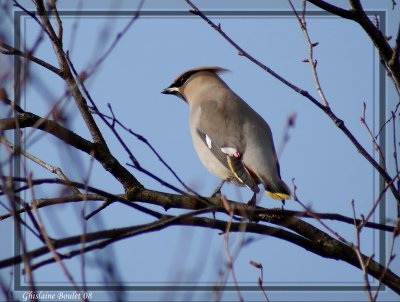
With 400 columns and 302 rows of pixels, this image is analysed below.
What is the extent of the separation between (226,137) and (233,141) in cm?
6

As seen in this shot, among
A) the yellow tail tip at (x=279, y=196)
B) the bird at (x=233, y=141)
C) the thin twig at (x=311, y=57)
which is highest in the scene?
the thin twig at (x=311, y=57)

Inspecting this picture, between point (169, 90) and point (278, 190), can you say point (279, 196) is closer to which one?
point (278, 190)

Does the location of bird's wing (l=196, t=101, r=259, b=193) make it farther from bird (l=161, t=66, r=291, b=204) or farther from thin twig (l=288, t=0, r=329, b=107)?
thin twig (l=288, t=0, r=329, b=107)

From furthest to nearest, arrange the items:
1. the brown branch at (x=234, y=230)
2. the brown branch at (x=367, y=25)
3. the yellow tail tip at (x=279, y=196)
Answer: the yellow tail tip at (x=279, y=196) < the brown branch at (x=367, y=25) < the brown branch at (x=234, y=230)

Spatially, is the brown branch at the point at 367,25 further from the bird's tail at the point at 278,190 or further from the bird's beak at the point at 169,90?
the bird's beak at the point at 169,90

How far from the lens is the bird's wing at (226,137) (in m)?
4.55

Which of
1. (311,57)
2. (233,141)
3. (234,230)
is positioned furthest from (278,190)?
(234,230)

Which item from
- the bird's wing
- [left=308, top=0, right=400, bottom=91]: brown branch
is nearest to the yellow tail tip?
the bird's wing

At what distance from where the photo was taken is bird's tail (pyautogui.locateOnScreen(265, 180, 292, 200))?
13.7 feet

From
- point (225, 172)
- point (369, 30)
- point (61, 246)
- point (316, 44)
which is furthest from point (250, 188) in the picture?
point (61, 246)

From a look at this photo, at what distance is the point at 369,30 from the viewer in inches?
109

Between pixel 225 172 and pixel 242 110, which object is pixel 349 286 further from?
pixel 242 110

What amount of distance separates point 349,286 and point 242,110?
5.29 feet

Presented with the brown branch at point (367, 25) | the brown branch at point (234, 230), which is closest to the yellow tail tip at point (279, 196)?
the brown branch at point (234, 230)
